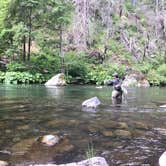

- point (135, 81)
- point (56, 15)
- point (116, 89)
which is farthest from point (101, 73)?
point (116, 89)

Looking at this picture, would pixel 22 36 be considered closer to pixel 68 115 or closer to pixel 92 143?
pixel 68 115

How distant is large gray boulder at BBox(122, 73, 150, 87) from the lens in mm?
41144

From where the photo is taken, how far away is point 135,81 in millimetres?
41969

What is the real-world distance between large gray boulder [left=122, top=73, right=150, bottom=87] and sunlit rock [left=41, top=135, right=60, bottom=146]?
107 ft

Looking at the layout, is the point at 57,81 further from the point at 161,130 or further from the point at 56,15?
the point at 161,130

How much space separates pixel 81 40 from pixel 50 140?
4250cm

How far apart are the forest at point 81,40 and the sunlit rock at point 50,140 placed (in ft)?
88.4

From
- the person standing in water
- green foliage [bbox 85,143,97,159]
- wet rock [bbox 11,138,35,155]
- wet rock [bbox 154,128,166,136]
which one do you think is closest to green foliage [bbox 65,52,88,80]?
the person standing in water

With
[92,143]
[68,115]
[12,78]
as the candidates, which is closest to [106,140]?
[92,143]

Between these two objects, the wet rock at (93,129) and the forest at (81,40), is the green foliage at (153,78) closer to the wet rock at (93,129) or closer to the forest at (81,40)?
the forest at (81,40)

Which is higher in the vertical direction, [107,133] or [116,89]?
[116,89]

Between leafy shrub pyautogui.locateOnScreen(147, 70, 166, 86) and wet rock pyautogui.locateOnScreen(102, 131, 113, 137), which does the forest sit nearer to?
leafy shrub pyautogui.locateOnScreen(147, 70, 166, 86)

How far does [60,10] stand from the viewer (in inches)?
1603

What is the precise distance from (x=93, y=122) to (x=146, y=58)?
4449 centimetres
